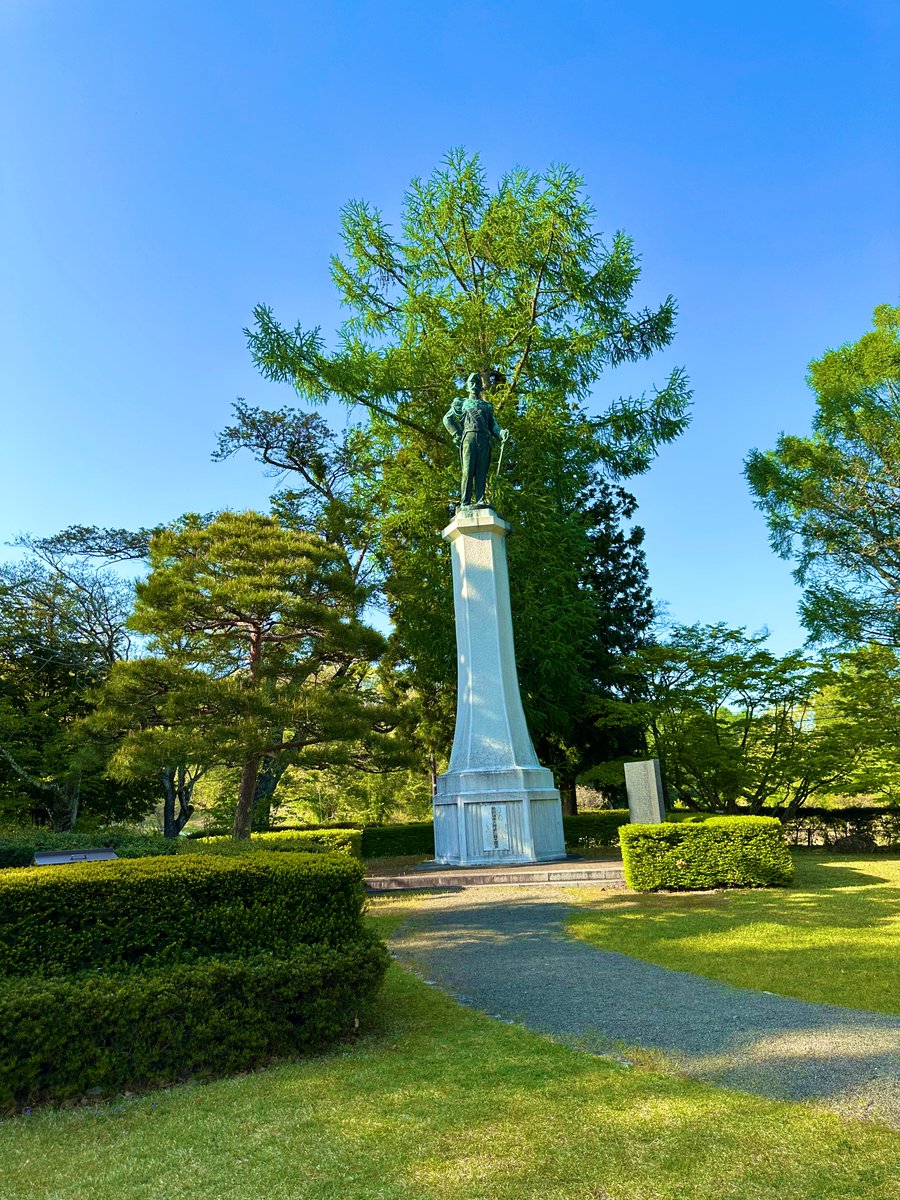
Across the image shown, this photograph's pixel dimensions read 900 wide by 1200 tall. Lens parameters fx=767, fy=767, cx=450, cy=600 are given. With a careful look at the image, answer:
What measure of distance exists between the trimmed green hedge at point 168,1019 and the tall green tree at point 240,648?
927 centimetres

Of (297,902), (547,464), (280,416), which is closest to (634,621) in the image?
(547,464)

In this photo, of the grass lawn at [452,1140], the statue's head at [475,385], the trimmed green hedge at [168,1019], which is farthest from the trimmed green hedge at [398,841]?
the grass lawn at [452,1140]

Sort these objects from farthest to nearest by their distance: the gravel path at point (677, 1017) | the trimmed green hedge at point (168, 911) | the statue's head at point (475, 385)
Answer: the statue's head at point (475, 385) → the trimmed green hedge at point (168, 911) → the gravel path at point (677, 1017)

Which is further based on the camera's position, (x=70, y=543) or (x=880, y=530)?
(x=70, y=543)

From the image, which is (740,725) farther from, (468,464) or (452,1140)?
(452,1140)

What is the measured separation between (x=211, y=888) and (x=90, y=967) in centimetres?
74

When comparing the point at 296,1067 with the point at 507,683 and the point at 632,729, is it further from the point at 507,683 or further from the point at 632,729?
the point at 632,729

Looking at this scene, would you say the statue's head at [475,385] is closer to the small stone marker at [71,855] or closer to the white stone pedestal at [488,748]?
the white stone pedestal at [488,748]

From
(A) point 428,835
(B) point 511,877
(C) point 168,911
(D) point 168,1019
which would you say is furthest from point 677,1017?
(A) point 428,835

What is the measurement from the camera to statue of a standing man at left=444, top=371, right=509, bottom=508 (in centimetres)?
1545

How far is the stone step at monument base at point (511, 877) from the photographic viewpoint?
11.1m

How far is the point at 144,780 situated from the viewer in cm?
2309

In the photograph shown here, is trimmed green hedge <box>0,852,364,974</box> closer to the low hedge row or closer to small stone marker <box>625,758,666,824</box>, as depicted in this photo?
small stone marker <box>625,758,666,824</box>

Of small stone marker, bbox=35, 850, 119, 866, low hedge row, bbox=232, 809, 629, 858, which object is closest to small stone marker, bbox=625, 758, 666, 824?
small stone marker, bbox=35, 850, 119, 866
